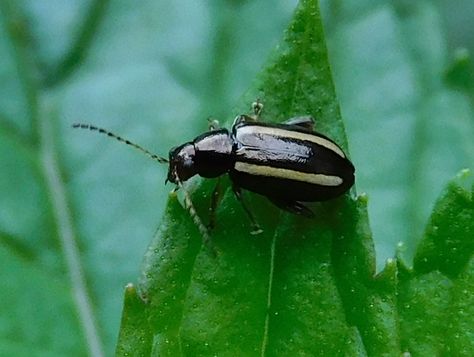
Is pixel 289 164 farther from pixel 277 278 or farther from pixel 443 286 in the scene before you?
pixel 443 286

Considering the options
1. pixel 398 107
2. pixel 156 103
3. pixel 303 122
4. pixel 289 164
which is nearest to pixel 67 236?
pixel 156 103

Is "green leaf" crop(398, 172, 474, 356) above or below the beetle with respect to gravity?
below

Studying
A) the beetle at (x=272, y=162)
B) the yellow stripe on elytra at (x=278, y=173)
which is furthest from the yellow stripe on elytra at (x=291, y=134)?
the yellow stripe on elytra at (x=278, y=173)

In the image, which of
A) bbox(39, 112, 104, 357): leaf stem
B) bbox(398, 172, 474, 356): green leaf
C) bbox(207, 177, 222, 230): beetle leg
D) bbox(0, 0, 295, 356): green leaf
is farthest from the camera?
bbox(0, 0, 295, 356): green leaf

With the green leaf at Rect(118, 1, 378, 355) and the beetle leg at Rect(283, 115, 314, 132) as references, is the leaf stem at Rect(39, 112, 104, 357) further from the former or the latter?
the beetle leg at Rect(283, 115, 314, 132)

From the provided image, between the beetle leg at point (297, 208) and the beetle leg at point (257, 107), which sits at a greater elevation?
the beetle leg at point (257, 107)

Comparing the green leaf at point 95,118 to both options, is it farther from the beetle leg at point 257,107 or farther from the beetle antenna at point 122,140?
the beetle leg at point 257,107

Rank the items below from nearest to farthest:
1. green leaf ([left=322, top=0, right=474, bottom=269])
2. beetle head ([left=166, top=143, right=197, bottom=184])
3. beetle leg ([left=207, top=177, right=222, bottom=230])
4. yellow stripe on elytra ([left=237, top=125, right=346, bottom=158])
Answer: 1. beetle leg ([left=207, top=177, right=222, bottom=230])
2. yellow stripe on elytra ([left=237, top=125, right=346, bottom=158])
3. beetle head ([left=166, top=143, right=197, bottom=184])
4. green leaf ([left=322, top=0, right=474, bottom=269])

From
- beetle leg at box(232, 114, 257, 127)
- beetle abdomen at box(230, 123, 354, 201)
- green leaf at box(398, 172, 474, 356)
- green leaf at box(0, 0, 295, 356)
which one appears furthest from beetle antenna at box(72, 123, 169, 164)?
green leaf at box(398, 172, 474, 356)
